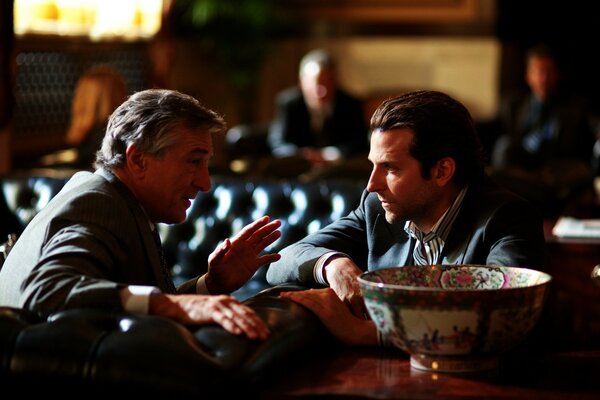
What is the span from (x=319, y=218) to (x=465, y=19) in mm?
5945

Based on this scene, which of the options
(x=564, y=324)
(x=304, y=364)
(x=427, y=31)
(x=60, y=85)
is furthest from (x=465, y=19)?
(x=304, y=364)

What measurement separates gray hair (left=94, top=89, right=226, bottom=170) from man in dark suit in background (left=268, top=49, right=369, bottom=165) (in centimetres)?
533

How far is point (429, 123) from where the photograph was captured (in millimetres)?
2299

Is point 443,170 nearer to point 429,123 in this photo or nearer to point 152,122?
point 429,123

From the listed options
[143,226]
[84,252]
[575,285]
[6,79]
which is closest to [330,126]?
[6,79]

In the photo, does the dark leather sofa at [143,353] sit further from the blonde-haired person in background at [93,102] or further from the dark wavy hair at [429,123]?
the blonde-haired person in background at [93,102]

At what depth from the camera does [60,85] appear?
7.82 metres

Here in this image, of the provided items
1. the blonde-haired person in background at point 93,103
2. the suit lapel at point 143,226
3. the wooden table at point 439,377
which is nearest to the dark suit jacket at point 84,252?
the suit lapel at point 143,226

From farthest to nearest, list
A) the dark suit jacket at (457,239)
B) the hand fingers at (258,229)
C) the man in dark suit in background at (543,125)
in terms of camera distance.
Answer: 1. the man in dark suit in background at (543,125)
2. the hand fingers at (258,229)
3. the dark suit jacket at (457,239)

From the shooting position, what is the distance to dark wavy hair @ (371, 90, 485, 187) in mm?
2299

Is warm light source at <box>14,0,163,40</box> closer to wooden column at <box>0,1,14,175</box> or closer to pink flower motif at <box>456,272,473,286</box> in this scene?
wooden column at <box>0,1,14,175</box>

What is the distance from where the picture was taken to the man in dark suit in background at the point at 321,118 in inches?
303

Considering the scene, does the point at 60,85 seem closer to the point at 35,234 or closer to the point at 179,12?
the point at 179,12

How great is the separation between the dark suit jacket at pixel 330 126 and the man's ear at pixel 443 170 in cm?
537
